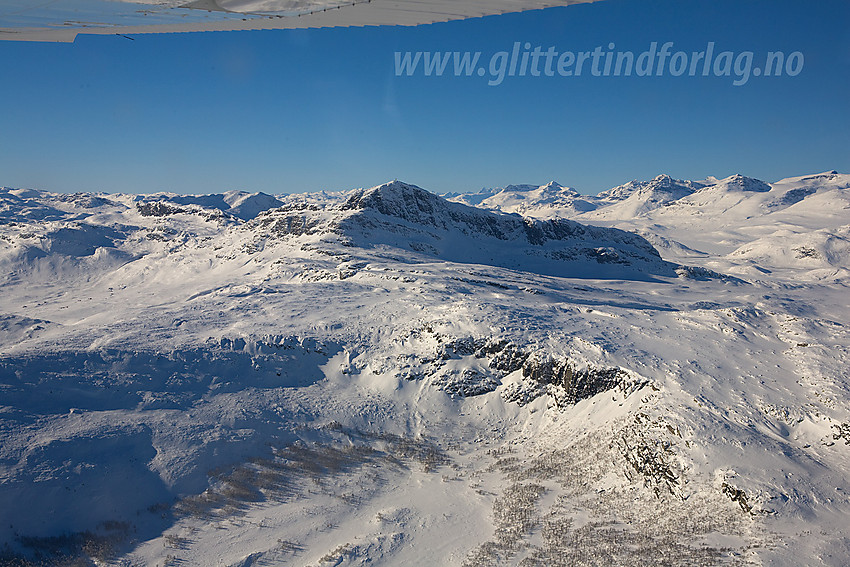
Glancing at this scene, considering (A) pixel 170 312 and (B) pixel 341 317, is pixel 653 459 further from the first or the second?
(A) pixel 170 312

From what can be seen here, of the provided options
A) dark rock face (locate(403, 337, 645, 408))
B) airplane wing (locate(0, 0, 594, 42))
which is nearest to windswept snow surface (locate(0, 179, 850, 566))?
dark rock face (locate(403, 337, 645, 408))

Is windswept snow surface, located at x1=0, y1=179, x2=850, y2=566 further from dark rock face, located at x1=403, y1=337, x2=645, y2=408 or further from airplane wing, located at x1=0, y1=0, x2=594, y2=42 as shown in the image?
airplane wing, located at x1=0, y1=0, x2=594, y2=42

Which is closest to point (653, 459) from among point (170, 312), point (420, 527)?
point (420, 527)

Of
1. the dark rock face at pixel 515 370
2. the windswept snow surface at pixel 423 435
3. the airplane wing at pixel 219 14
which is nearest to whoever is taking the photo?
the airplane wing at pixel 219 14

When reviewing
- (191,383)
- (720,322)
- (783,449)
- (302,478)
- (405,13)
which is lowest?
(302,478)

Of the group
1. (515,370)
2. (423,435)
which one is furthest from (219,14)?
(515,370)

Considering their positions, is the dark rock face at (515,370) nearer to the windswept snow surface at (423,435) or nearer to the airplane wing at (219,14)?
the windswept snow surface at (423,435)

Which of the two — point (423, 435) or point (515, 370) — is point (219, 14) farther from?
point (515, 370)

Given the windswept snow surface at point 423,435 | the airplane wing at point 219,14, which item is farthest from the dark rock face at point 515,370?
the airplane wing at point 219,14
